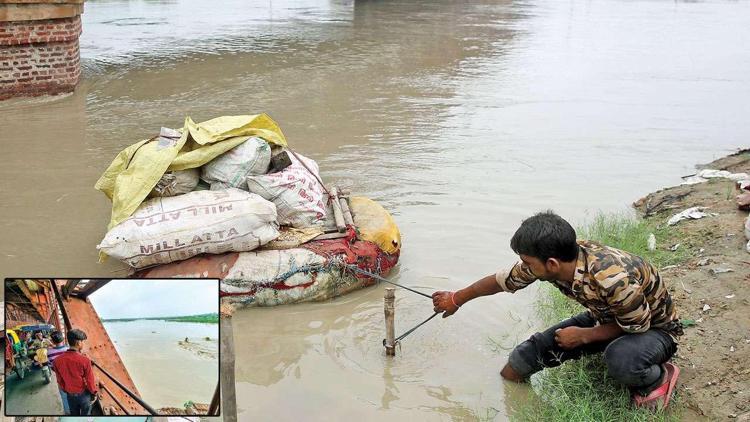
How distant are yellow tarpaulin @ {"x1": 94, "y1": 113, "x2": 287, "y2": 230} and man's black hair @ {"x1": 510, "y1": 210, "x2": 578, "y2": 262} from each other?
228 centimetres

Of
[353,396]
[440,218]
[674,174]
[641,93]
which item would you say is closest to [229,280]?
[353,396]

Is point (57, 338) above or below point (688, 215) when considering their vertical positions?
above

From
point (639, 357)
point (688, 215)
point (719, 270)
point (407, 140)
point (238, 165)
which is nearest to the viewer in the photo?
point (639, 357)

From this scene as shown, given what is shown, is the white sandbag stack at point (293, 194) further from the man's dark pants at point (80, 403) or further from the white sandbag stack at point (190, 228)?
the man's dark pants at point (80, 403)

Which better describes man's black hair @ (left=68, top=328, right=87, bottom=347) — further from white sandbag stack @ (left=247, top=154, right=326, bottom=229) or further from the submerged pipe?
white sandbag stack @ (left=247, top=154, right=326, bottom=229)

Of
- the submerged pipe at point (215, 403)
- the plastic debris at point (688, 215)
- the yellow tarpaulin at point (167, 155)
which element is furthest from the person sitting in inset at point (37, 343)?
the plastic debris at point (688, 215)

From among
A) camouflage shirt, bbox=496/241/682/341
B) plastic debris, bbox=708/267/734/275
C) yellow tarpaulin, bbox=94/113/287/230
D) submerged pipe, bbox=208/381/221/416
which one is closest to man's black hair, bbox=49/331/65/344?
submerged pipe, bbox=208/381/221/416

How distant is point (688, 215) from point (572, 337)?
263 cm

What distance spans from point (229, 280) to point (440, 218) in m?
2.19

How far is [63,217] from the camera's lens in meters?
6.00

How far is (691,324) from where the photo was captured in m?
3.95

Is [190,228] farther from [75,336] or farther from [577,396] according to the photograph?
[75,336]

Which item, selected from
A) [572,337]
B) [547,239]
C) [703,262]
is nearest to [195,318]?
[547,239]

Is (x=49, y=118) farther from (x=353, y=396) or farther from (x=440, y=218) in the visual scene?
(x=353, y=396)
